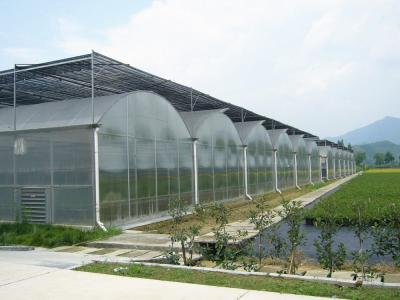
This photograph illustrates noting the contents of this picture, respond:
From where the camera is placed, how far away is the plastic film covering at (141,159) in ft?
50.5

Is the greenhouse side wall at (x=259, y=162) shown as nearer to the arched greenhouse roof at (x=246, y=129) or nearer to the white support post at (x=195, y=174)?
the arched greenhouse roof at (x=246, y=129)

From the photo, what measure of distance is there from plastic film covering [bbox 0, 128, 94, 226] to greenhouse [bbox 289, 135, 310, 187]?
30.1 meters

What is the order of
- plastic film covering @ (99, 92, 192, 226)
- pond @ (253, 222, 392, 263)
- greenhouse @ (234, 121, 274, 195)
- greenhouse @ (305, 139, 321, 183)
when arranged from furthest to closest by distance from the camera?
greenhouse @ (305, 139, 321, 183), greenhouse @ (234, 121, 274, 195), plastic film covering @ (99, 92, 192, 226), pond @ (253, 222, 392, 263)

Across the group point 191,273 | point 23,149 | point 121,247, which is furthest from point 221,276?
point 23,149

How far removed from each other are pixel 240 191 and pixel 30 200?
1471 centimetres

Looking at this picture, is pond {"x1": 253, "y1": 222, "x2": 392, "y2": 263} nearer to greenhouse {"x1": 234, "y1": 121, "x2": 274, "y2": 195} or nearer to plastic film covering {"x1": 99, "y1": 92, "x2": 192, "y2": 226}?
plastic film covering {"x1": 99, "y1": 92, "x2": 192, "y2": 226}

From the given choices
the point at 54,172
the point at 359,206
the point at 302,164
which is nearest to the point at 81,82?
the point at 54,172

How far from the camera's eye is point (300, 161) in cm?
4459

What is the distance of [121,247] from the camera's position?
12523 mm

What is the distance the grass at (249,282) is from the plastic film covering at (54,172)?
5.82 m

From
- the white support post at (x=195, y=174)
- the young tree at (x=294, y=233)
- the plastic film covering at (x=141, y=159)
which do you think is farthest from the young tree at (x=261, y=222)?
the white support post at (x=195, y=174)

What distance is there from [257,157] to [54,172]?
18767mm

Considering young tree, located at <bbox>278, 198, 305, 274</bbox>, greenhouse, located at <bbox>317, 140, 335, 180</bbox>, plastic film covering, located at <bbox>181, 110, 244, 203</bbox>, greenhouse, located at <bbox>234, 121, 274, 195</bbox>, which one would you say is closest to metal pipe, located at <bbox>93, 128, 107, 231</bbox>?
young tree, located at <bbox>278, 198, 305, 274</bbox>

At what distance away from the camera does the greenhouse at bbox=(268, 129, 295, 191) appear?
36.4 metres
